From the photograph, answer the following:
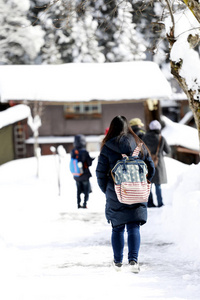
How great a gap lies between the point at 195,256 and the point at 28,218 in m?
4.54

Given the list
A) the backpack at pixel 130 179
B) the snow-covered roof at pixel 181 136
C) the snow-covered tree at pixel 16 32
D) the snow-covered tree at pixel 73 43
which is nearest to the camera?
the backpack at pixel 130 179

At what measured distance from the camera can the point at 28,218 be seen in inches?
394

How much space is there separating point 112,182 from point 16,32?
26948mm

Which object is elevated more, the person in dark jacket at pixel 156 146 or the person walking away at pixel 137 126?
the person walking away at pixel 137 126

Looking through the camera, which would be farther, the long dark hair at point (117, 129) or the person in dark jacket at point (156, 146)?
the person in dark jacket at point (156, 146)

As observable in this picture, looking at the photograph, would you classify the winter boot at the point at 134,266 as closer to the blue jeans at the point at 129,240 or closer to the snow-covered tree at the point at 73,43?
the blue jeans at the point at 129,240

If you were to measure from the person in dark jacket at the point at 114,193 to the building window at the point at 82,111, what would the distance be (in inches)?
810

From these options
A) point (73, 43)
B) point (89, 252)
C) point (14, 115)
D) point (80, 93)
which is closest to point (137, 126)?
point (89, 252)

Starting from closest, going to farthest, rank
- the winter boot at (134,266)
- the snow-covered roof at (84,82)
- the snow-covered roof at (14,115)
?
1. the winter boot at (134,266)
2. the snow-covered roof at (14,115)
3. the snow-covered roof at (84,82)

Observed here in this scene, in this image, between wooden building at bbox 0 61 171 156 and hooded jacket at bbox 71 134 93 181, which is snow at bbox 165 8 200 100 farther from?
wooden building at bbox 0 61 171 156

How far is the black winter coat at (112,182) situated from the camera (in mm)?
5535

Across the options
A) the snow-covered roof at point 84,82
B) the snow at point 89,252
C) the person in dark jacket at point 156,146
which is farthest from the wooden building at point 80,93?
the person in dark jacket at point 156,146

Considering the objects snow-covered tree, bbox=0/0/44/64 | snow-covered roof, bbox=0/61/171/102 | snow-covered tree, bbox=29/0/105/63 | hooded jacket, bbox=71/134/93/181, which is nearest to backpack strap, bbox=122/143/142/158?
hooded jacket, bbox=71/134/93/181

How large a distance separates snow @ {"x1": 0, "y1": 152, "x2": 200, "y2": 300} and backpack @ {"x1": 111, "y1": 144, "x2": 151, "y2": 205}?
821 mm
